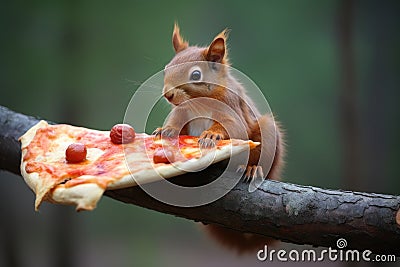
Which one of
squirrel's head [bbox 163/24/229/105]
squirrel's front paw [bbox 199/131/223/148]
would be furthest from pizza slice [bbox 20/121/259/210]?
squirrel's head [bbox 163/24/229/105]

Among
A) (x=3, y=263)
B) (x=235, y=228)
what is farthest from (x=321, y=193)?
(x=3, y=263)

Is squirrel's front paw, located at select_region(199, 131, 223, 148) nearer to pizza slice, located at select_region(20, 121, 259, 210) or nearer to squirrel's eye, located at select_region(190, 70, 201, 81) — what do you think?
pizza slice, located at select_region(20, 121, 259, 210)

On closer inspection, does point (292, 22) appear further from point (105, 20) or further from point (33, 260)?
point (33, 260)

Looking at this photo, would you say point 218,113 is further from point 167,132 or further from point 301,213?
point 301,213

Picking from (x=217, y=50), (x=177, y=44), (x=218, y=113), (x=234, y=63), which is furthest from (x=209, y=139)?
(x=234, y=63)

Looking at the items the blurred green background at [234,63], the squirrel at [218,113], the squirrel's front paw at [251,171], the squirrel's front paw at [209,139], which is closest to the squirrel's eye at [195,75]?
the squirrel at [218,113]
